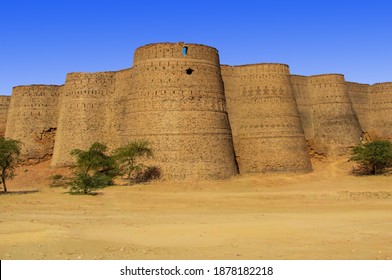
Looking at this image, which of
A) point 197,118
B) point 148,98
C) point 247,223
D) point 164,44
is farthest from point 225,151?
point 247,223

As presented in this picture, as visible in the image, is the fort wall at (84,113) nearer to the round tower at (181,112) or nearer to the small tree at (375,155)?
the round tower at (181,112)

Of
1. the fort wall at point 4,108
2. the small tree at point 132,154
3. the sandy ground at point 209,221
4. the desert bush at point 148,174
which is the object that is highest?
the fort wall at point 4,108

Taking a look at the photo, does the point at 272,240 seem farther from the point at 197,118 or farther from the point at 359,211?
the point at 197,118

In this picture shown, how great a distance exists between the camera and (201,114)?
2891 cm

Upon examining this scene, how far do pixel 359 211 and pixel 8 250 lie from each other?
13617 millimetres

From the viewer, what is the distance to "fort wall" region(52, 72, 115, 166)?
34.0 metres

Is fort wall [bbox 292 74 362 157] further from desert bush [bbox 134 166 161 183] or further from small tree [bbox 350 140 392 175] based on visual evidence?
desert bush [bbox 134 166 161 183]

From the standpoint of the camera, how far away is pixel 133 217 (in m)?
17.3

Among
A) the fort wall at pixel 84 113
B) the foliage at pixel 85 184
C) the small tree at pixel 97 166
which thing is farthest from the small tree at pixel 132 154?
the fort wall at pixel 84 113

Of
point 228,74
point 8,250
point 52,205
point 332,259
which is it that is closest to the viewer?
point 332,259

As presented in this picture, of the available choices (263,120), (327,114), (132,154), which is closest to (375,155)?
(327,114)

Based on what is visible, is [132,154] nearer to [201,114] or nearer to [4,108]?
[201,114]

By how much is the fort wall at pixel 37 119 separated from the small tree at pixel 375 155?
2347cm

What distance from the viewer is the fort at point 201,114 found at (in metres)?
28.5
